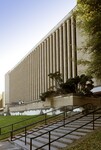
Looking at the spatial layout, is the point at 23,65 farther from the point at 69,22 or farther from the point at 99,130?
the point at 99,130

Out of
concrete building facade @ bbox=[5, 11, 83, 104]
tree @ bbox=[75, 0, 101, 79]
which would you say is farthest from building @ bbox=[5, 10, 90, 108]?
tree @ bbox=[75, 0, 101, 79]

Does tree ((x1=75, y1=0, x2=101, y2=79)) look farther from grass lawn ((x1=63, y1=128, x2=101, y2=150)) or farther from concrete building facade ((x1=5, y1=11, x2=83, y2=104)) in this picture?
concrete building facade ((x1=5, y1=11, x2=83, y2=104))

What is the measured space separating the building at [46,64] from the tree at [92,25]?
1337 cm

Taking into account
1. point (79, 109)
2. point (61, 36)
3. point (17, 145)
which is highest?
point (61, 36)

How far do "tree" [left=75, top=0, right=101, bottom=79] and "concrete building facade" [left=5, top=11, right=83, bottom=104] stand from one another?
14.2m

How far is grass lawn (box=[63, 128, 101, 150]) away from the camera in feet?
39.7

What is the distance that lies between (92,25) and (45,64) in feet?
174

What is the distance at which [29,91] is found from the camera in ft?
276

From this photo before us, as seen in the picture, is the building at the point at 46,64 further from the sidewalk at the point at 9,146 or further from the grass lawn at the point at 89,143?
the grass lawn at the point at 89,143

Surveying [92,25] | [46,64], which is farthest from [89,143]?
[46,64]

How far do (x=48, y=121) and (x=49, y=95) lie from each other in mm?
6831

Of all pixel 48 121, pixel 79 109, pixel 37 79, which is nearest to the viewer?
pixel 48 121

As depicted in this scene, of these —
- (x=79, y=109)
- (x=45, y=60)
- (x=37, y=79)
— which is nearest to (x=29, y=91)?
(x=37, y=79)

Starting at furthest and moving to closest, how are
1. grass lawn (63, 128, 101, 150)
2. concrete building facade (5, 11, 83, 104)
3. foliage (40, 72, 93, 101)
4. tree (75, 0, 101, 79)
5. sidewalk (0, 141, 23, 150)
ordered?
1. concrete building facade (5, 11, 83, 104)
2. foliage (40, 72, 93, 101)
3. sidewalk (0, 141, 23, 150)
4. tree (75, 0, 101, 79)
5. grass lawn (63, 128, 101, 150)
